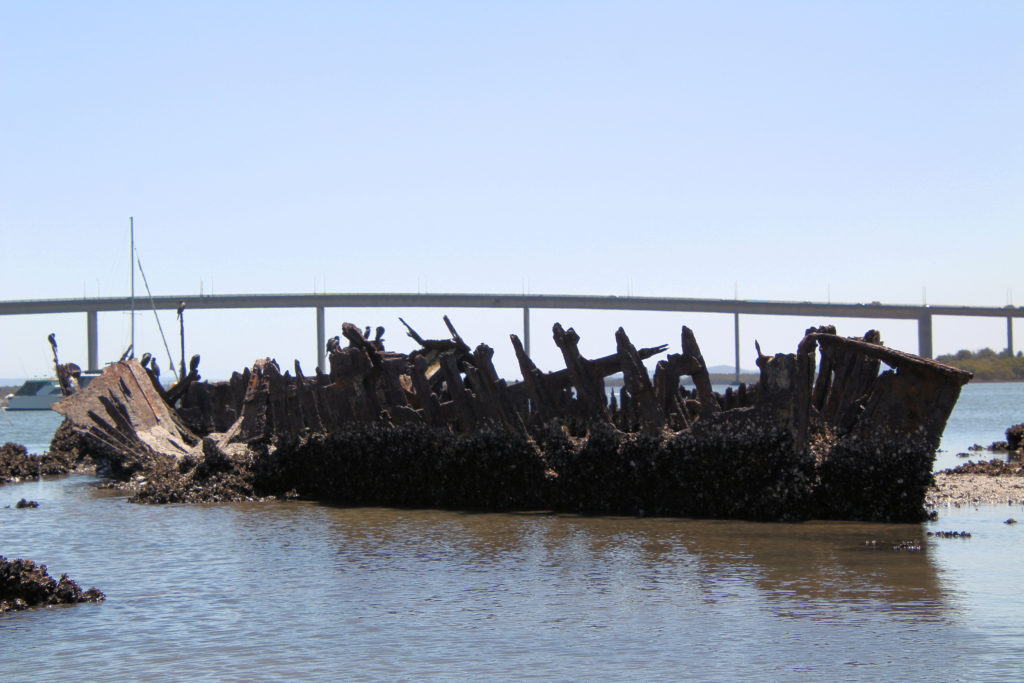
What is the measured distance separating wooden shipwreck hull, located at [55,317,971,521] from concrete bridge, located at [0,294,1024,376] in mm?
50034

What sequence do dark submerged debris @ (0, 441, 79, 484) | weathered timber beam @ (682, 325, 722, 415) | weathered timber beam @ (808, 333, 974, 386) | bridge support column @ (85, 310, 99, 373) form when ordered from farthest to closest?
bridge support column @ (85, 310, 99, 373)
dark submerged debris @ (0, 441, 79, 484)
weathered timber beam @ (682, 325, 722, 415)
weathered timber beam @ (808, 333, 974, 386)

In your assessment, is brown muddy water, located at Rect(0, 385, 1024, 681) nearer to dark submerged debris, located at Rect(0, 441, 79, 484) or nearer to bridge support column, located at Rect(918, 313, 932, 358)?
dark submerged debris, located at Rect(0, 441, 79, 484)

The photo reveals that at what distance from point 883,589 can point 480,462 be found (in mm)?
6606

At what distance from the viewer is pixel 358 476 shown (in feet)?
50.4

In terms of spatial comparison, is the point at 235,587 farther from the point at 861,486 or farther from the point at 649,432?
the point at 861,486

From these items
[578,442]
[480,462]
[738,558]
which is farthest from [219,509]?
[738,558]

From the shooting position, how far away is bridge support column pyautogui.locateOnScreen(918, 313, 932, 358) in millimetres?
69250

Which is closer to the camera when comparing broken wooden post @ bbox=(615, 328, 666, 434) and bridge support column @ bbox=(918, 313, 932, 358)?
broken wooden post @ bbox=(615, 328, 666, 434)

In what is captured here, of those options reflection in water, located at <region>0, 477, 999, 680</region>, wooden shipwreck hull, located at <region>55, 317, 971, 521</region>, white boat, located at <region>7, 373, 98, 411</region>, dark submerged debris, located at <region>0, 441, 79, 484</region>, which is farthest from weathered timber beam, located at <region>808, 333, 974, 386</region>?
white boat, located at <region>7, 373, 98, 411</region>

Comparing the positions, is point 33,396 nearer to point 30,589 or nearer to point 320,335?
point 320,335

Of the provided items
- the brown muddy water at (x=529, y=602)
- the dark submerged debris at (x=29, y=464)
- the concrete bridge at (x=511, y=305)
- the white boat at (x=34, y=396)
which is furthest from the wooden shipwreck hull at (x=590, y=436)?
the white boat at (x=34, y=396)

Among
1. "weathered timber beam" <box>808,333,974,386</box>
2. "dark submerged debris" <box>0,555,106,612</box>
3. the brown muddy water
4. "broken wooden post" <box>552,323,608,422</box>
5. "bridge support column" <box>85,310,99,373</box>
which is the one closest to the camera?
the brown muddy water

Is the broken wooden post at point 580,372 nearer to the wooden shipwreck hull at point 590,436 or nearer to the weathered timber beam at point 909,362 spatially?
the wooden shipwreck hull at point 590,436

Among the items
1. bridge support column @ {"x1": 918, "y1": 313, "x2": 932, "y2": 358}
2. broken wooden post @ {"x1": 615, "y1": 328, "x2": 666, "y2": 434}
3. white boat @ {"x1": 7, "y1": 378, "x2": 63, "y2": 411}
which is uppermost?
bridge support column @ {"x1": 918, "y1": 313, "x2": 932, "y2": 358}
